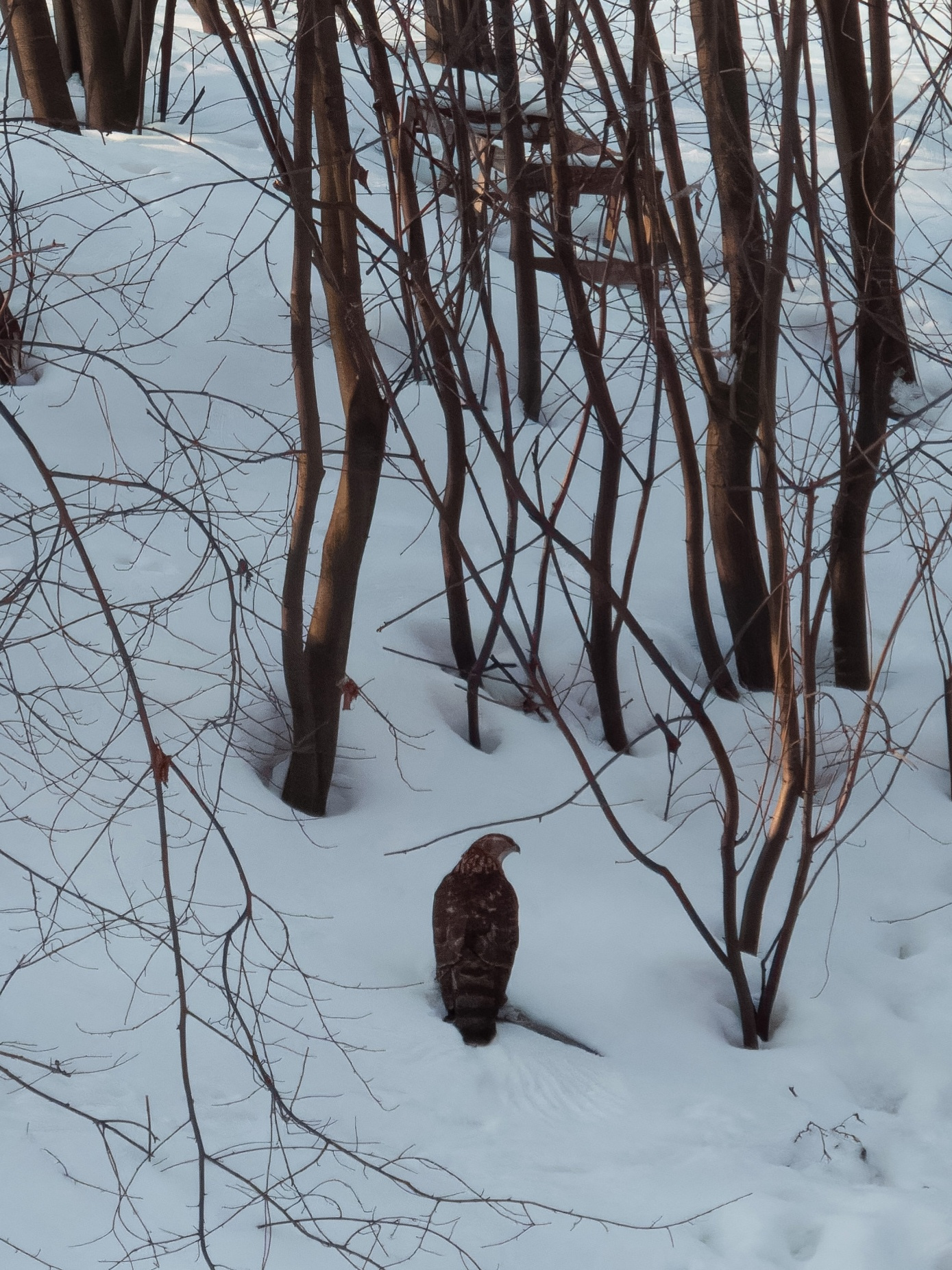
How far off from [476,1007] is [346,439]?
6.08 ft

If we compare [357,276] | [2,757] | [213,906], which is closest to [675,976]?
[213,906]

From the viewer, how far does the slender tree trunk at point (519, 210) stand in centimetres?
398

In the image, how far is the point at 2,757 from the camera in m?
3.48

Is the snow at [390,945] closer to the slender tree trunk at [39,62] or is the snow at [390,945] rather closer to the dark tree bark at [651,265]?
the dark tree bark at [651,265]

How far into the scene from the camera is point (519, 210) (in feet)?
10.8

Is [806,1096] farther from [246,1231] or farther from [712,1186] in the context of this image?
[246,1231]

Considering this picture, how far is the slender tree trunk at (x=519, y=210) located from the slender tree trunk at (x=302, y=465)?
61 centimetres

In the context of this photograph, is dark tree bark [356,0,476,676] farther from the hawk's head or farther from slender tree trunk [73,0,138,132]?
slender tree trunk [73,0,138,132]

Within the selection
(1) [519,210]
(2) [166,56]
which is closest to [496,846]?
(1) [519,210]

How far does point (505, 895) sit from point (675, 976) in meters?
0.61

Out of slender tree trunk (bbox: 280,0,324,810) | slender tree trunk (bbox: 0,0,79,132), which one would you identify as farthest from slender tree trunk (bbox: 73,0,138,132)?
slender tree trunk (bbox: 280,0,324,810)

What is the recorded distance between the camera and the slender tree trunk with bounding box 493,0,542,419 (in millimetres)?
3984

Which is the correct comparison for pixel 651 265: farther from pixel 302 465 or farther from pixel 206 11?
pixel 206 11

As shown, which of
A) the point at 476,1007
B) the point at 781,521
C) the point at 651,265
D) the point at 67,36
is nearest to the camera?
the point at 651,265
